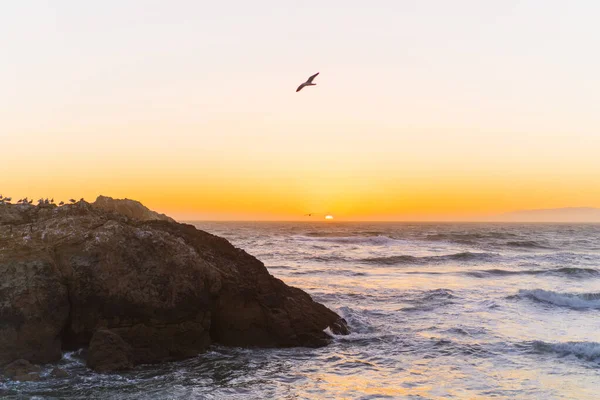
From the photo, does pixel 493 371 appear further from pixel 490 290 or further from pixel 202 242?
pixel 490 290

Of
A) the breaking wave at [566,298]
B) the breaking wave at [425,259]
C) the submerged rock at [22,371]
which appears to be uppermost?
the submerged rock at [22,371]

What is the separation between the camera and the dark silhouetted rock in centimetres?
974

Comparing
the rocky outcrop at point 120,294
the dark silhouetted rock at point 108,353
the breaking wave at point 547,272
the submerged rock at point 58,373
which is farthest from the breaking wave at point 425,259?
the submerged rock at point 58,373

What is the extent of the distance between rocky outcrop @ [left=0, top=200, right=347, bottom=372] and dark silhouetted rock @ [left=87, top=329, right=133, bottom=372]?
198mm

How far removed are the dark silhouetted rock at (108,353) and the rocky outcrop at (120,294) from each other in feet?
0.65

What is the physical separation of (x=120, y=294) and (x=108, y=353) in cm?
125

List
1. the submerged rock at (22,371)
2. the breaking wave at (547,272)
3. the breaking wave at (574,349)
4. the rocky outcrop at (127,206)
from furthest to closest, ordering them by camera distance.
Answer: the breaking wave at (547,272)
the rocky outcrop at (127,206)
the breaking wave at (574,349)
the submerged rock at (22,371)

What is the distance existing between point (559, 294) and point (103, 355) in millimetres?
18992

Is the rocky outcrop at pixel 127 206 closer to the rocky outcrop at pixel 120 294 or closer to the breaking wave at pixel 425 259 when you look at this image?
the rocky outcrop at pixel 120 294

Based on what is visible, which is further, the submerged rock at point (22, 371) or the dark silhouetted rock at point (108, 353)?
the dark silhouetted rock at point (108, 353)

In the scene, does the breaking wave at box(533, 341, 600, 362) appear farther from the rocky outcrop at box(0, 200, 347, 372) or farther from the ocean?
the rocky outcrop at box(0, 200, 347, 372)

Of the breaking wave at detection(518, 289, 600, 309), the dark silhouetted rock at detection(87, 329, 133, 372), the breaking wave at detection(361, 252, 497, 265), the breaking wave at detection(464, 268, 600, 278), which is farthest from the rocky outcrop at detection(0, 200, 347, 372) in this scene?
the breaking wave at detection(361, 252, 497, 265)

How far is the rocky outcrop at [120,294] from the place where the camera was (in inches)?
388

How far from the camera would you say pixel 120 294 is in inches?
412
